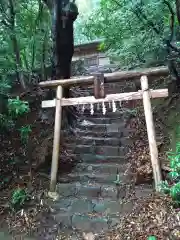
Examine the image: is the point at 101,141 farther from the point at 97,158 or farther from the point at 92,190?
the point at 92,190

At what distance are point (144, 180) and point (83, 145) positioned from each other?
7.35ft

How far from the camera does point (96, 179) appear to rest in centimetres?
662

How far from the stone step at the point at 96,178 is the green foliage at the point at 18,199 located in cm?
108

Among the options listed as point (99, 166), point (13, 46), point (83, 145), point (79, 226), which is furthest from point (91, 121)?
point (79, 226)

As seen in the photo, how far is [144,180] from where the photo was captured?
6.12 m

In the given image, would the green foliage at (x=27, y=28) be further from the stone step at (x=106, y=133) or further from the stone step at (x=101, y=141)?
the stone step at (x=101, y=141)

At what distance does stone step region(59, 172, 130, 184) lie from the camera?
6516 mm

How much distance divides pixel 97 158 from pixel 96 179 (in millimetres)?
825

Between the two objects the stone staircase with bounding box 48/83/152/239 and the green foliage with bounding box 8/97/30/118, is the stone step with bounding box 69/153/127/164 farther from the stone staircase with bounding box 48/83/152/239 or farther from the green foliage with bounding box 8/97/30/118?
the green foliage with bounding box 8/97/30/118

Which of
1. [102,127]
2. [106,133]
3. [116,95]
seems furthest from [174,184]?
[102,127]

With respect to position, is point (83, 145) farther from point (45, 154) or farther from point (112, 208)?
point (112, 208)

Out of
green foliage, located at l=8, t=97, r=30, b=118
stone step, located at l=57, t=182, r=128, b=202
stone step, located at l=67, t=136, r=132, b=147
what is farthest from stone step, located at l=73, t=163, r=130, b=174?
green foliage, located at l=8, t=97, r=30, b=118

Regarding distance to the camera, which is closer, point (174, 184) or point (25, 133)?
point (174, 184)

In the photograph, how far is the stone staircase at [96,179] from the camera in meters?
5.31
